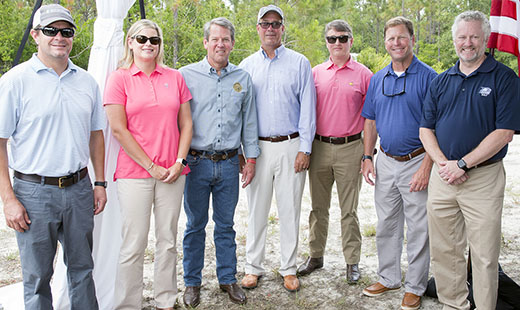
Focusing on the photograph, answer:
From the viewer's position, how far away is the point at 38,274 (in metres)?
2.64

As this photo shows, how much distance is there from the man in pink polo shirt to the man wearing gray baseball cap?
2.07 metres

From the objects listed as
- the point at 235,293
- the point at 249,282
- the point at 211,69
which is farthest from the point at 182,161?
the point at 249,282

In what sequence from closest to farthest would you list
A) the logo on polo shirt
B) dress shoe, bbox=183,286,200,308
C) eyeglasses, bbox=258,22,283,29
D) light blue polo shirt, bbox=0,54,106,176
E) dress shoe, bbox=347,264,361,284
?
light blue polo shirt, bbox=0,54,106,176 → the logo on polo shirt → dress shoe, bbox=183,286,200,308 → eyeglasses, bbox=258,22,283,29 → dress shoe, bbox=347,264,361,284

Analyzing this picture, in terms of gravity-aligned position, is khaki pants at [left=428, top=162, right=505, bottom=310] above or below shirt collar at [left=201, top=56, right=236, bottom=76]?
below

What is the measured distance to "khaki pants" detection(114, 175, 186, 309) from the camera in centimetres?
319

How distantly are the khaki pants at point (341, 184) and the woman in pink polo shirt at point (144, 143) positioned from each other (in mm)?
1312

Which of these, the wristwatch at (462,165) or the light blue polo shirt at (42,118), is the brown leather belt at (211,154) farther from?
the wristwatch at (462,165)

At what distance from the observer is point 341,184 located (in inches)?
162

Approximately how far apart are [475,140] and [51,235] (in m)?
2.71

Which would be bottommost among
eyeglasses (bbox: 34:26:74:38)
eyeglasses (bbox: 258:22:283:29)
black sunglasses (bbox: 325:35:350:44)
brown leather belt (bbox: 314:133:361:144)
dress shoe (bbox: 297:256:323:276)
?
dress shoe (bbox: 297:256:323:276)

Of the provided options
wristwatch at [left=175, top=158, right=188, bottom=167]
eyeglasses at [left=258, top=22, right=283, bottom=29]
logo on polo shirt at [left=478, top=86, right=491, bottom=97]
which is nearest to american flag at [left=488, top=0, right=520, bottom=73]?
logo on polo shirt at [left=478, top=86, right=491, bottom=97]

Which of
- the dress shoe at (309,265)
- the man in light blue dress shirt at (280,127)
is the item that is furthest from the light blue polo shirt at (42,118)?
the dress shoe at (309,265)

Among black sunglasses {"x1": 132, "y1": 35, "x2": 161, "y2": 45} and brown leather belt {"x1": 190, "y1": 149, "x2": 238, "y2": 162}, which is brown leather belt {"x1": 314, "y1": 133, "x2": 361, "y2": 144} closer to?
brown leather belt {"x1": 190, "y1": 149, "x2": 238, "y2": 162}

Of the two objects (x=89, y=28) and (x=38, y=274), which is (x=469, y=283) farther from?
(x=89, y=28)
